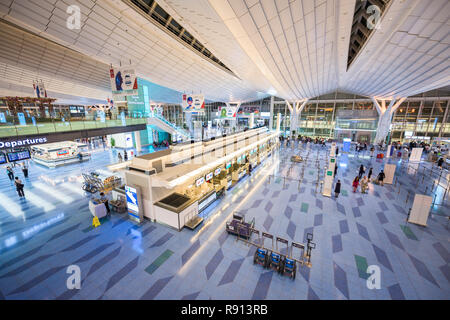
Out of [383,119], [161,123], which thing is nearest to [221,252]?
[161,123]

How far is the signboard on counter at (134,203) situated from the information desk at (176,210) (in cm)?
80

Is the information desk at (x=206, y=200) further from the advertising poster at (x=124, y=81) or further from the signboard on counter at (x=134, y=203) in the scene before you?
the advertising poster at (x=124, y=81)

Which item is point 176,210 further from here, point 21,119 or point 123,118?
point 123,118

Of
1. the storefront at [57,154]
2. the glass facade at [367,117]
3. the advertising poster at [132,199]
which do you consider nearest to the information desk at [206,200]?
the advertising poster at [132,199]

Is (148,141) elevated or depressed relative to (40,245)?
elevated

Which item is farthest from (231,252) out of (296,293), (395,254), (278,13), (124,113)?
(124,113)

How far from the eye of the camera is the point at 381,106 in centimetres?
2764

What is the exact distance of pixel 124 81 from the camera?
940cm

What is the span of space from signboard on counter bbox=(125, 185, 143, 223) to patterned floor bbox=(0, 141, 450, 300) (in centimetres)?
47

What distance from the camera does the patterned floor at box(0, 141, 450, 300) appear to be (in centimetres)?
499

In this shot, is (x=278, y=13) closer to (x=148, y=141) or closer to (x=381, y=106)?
(x=148, y=141)

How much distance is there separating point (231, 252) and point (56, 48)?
2041cm

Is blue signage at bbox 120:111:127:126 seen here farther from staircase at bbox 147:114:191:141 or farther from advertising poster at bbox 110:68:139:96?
advertising poster at bbox 110:68:139:96

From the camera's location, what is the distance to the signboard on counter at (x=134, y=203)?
7.96 metres
